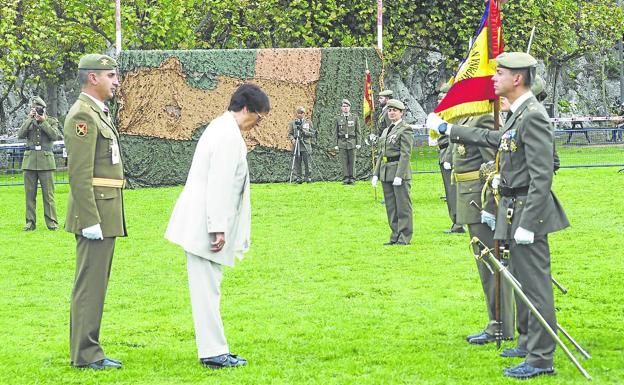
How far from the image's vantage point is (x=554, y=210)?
789 centimetres

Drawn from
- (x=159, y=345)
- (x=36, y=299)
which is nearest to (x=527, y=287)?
(x=159, y=345)

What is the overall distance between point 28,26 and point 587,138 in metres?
20.1

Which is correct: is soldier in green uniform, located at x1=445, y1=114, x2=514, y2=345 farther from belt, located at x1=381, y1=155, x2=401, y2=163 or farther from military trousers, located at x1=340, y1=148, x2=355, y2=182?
military trousers, located at x1=340, y1=148, x2=355, y2=182

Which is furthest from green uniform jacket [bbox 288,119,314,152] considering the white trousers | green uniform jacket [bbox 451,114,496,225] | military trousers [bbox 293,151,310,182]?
the white trousers

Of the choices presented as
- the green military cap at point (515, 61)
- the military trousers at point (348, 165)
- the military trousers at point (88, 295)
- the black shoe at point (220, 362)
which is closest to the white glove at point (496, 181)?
the green military cap at point (515, 61)

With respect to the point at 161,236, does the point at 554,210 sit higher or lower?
higher

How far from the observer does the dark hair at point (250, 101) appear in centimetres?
841

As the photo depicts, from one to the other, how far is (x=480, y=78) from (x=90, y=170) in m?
3.36

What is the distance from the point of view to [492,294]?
9.45 m

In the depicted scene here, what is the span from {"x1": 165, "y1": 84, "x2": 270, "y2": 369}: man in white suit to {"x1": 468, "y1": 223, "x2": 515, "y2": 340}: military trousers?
2.31m

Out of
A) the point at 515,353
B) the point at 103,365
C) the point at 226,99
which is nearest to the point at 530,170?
the point at 515,353

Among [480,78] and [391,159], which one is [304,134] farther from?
[480,78]

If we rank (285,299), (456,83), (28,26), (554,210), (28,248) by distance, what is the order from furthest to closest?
1. (28,26)
2. (28,248)
3. (285,299)
4. (456,83)
5. (554,210)

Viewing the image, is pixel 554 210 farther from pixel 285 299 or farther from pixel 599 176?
pixel 599 176
